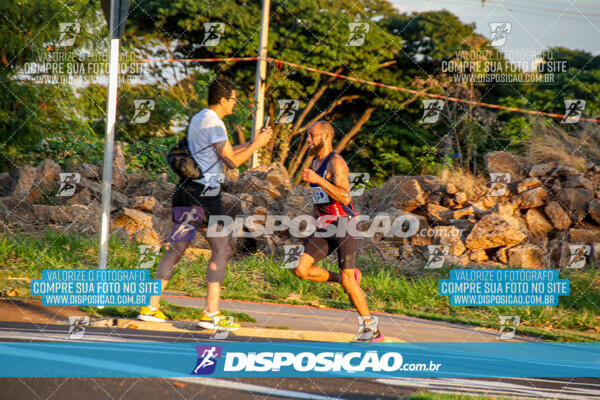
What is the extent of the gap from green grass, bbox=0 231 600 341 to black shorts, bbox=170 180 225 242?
2.58 metres

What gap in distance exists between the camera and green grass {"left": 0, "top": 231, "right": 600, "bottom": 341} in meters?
7.89
